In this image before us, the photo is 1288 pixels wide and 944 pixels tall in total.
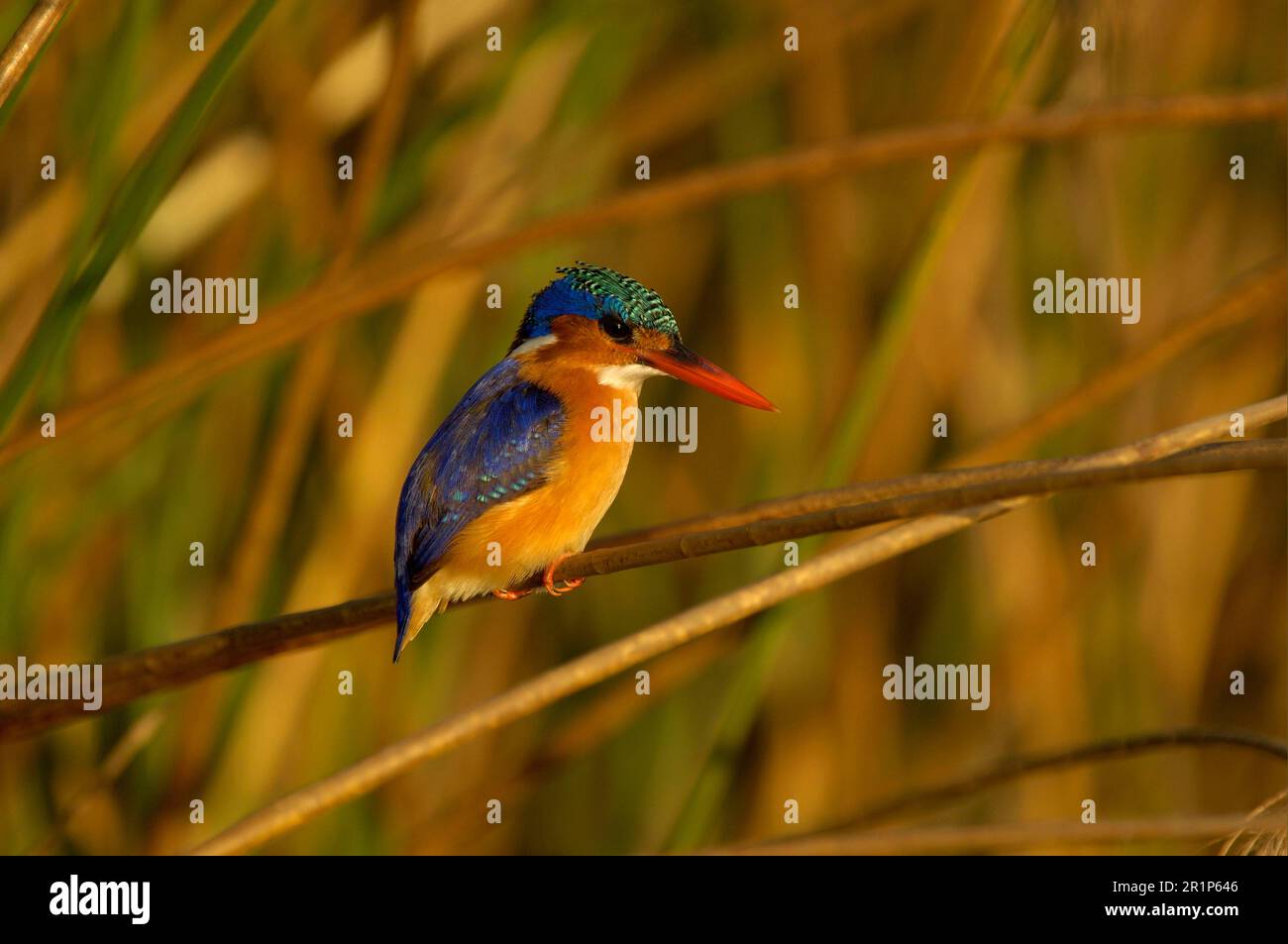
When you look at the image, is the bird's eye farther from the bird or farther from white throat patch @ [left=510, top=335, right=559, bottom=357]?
white throat patch @ [left=510, top=335, right=559, bottom=357]

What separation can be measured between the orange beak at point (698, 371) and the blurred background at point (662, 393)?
297mm

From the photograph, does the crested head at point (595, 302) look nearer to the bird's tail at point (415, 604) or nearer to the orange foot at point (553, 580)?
the orange foot at point (553, 580)

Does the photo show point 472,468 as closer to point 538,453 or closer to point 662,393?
point 538,453

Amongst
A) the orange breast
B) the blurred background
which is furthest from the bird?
the blurred background

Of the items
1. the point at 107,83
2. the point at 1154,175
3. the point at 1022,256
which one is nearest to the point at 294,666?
the point at 107,83

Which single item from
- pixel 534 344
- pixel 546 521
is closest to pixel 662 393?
pixel 534 344

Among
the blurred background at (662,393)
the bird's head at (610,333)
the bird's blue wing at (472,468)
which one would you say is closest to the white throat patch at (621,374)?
the bird's head at (610,333)

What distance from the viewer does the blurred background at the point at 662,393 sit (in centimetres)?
220

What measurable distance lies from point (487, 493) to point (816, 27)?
3.88ft

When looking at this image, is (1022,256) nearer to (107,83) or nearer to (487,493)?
(487,493)

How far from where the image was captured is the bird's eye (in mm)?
2428

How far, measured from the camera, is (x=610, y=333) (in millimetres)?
2463

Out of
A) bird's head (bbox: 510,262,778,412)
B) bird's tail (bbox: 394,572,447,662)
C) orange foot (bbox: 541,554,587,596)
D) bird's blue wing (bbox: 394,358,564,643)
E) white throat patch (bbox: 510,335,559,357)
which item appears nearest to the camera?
orange foot (bbox: 541,554,587,596)

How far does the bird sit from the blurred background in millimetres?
209
